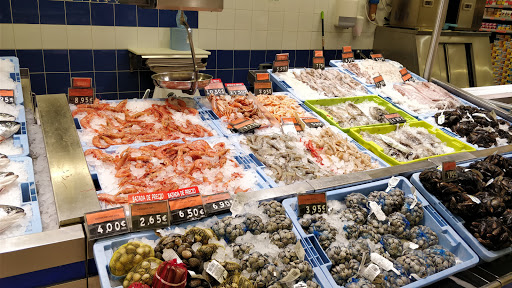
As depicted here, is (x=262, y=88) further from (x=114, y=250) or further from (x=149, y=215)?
(x=114, y=250)

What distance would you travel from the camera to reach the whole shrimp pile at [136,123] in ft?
8.74

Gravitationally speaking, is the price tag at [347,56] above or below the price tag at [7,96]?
above

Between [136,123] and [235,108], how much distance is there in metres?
0.82

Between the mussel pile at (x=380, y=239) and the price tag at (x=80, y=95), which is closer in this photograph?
the mussel pile at (x=380, y=239)

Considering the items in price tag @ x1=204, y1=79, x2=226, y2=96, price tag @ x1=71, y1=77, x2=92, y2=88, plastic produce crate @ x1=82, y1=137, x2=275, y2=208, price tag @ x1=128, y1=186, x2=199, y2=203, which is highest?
price tag @ x1=71, y1=77, x2=92, y2=88

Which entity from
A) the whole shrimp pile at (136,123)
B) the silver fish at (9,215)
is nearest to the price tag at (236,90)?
the whole shrimp pile at (136,123)

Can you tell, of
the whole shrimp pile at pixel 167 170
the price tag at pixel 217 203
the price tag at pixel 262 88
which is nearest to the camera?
the price tag at pixel 217 203

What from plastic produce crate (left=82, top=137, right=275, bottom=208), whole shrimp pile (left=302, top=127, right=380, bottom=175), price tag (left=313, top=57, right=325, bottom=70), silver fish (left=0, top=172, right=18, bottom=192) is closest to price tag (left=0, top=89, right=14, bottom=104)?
plastic produce crate (left=82, top=137, right=275, bottom=208)

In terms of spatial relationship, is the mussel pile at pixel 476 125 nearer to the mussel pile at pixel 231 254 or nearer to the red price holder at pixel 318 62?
the red price holder at pixel 318 62

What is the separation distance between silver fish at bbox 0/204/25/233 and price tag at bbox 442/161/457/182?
224cm

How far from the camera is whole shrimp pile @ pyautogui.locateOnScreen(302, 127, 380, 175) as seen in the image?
2.69 m

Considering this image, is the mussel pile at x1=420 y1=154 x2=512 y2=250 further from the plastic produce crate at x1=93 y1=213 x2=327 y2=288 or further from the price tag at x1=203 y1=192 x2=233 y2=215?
the price tag at x1=203 y1=192 x2=233 y2=215

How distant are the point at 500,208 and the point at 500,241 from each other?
0.87 feet

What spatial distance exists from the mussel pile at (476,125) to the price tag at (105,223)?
2901 millimetres
